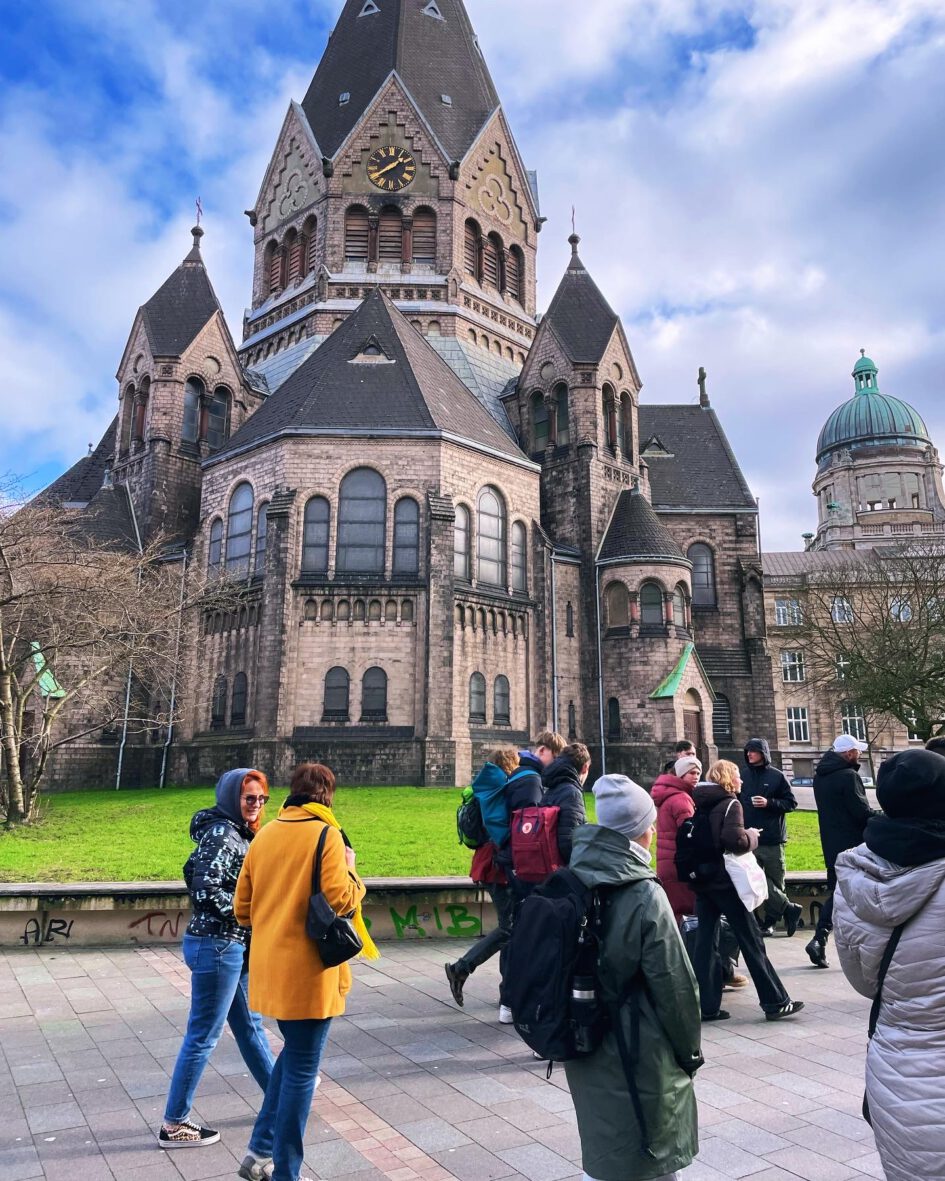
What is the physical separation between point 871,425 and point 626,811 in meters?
113

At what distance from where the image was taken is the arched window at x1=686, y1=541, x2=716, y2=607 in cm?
3834

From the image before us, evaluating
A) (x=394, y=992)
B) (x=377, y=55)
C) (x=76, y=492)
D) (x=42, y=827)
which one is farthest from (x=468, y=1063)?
(x=377, y=55)

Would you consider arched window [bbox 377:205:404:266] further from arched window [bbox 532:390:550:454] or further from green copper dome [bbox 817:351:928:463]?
green copper dome [bbox 817:351:928:463]

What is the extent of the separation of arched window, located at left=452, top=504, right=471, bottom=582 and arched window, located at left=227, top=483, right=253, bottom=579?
21.8ft

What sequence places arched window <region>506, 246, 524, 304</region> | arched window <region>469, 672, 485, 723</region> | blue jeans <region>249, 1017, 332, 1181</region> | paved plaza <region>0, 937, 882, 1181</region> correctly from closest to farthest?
blue jeans <region>249, 1017, 332, 1181</region>
paved plaza <region>0, 937, 882, 1181</region>
arched window <region>469, 672, 485, 723</region>
arched window <region>506, 246, 524, 304</region>

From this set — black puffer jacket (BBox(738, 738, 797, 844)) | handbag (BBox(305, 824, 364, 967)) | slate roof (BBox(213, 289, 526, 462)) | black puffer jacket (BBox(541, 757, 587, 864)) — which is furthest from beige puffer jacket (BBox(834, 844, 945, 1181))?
slate roof (BBox(213, 289, 526, 462))

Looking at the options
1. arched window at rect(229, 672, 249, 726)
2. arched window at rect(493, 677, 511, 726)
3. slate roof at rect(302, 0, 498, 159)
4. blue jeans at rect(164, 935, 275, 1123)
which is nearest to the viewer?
blue jeans at rect(164, 935, 275, 1123)

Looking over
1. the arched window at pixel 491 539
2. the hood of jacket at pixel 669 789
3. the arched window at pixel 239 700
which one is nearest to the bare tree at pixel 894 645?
the arched window at pixel 491 539

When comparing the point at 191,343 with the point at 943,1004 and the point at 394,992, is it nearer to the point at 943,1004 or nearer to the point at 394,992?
the point at 394,992

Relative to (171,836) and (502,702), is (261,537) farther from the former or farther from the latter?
(171,836)

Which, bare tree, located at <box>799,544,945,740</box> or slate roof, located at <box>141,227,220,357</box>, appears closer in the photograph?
bare tree, located at <box>799,544,945,740</box>

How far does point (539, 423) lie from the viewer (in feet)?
120

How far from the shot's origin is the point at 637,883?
138 inches

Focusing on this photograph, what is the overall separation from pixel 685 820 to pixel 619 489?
28.8m
